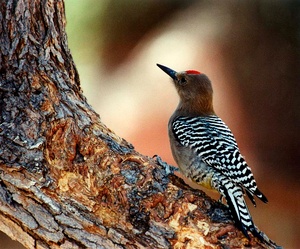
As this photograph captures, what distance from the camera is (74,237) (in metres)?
3.65

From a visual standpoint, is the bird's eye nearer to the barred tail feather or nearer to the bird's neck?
the bird's neck

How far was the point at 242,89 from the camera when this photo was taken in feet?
31.3

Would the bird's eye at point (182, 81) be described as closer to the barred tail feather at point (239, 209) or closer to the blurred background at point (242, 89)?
the barred tail feather at point (239, 209)

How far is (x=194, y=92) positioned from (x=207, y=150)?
3.12ft

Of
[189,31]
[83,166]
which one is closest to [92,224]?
[83,166]

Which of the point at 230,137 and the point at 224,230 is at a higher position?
the point at 230,137

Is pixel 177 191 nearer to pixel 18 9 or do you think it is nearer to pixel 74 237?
pixel 74 237

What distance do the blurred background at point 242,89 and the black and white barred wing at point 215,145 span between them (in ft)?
12.1

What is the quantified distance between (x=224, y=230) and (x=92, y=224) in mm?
771

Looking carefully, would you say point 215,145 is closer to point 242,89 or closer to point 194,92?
point 194,92

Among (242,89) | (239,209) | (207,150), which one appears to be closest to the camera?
(239,209)

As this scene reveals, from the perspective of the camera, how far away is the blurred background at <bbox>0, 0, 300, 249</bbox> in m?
9.35

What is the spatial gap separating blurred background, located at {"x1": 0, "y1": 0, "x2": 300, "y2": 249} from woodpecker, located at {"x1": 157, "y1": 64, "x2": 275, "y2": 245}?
131 inches

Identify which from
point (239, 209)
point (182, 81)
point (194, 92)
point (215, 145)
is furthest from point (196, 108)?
point (239, 209)
